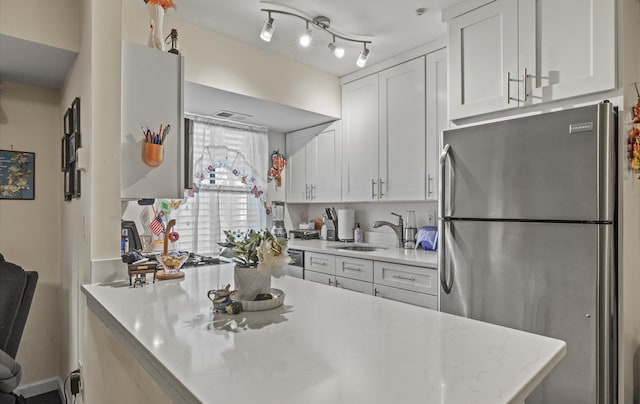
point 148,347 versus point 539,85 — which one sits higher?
point 539,85

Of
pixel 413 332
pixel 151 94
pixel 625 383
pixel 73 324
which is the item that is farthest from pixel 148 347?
pixel 625 383

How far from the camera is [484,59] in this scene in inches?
84.4

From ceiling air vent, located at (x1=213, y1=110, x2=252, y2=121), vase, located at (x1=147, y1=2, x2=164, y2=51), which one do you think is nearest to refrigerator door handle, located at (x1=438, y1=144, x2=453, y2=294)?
vase, located at (x1=147, y1=2, x2=164, y2=51)

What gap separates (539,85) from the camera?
1903 mm

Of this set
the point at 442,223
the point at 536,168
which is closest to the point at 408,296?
the point at 442,223

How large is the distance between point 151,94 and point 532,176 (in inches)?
75.8

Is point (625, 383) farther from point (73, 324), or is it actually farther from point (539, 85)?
point (73, 324)

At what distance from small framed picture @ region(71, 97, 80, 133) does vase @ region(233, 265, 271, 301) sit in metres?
1.34

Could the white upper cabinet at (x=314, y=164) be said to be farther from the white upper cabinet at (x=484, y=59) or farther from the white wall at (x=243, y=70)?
the white upper cabinet at (x=484, y=59)

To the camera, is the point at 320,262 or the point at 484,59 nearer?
the point at 484,59

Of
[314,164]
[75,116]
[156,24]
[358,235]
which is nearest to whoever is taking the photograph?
[156,24]

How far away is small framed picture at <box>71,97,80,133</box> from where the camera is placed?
1909 mm

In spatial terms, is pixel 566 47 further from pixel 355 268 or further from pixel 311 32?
pixel 355 268

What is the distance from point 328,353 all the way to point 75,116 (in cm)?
194
